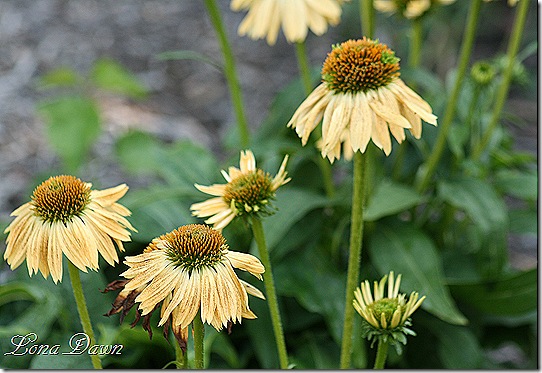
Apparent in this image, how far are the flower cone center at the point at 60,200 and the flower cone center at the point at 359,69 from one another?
0.25m

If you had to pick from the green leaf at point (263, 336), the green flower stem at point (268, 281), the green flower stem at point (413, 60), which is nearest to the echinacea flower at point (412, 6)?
the green flower stem at point (413, 60)

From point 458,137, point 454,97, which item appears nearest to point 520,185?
point 458,137

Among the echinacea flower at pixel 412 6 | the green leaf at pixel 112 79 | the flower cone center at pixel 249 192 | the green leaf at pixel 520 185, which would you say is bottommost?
the flower cone center at pixel 249 192

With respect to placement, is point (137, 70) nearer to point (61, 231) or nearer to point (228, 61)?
point (228, 61)

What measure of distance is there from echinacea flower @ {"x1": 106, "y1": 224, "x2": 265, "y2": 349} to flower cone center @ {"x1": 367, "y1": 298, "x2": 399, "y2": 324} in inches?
4.4

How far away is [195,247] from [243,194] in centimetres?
14

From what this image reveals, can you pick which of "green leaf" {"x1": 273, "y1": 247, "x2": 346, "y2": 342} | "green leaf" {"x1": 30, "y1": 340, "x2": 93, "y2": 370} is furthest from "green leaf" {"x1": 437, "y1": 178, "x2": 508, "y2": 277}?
"green leaf" {"x1": 30, "y1": 340, "x2": 93, "y2": 370}

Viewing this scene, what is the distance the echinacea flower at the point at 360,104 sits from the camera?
0.64 metres

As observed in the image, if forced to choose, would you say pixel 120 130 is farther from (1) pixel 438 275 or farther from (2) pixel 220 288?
(2) pixel 220 288

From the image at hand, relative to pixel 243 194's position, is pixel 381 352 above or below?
below

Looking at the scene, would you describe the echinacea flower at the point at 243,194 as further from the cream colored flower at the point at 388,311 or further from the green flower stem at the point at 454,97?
the green flower stem at the point at 454,97

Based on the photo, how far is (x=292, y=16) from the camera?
114 cm

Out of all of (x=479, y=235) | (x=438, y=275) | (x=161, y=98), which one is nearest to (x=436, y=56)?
(x=161, y=98)

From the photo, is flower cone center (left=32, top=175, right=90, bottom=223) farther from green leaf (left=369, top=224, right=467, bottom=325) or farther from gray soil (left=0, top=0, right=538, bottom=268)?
gray soil (left=0, top=0, right=538, bottom=268)
